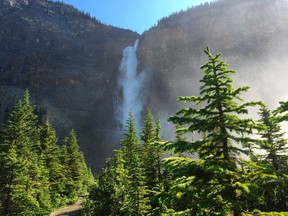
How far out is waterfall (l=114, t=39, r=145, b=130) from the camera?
369 feet

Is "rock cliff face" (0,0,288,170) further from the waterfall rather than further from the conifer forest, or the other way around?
the conifer forest

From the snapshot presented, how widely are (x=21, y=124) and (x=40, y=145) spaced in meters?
11.2

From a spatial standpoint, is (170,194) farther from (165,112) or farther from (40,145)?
(165,112)

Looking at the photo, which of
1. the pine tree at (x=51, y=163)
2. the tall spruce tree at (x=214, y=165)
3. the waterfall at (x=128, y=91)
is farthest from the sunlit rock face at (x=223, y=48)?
the tall spruce tree at (x=214, y=165)

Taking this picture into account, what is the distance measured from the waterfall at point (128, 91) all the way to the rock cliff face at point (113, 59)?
2.82 metres

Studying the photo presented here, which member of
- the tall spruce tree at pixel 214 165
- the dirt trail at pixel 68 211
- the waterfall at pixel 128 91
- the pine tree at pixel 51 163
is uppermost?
the waterfall at pixel 128 91

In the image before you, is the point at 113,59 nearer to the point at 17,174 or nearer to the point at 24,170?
the point at 24,170

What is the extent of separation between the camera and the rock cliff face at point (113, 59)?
110156 millimetres

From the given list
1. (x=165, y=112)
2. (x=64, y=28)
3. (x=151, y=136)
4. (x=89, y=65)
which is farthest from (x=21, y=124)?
(x=64, y=28)

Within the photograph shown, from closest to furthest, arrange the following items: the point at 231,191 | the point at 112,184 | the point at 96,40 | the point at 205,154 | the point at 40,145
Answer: the point at 231,191 < the point at 205,154 < the point at 112,184 < the point at 40,145 < the point at 96,40

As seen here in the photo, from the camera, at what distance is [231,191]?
7.94 meters

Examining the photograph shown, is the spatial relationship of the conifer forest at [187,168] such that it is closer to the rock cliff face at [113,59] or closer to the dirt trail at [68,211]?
the dirt trail at [68,211]

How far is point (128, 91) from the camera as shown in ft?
400

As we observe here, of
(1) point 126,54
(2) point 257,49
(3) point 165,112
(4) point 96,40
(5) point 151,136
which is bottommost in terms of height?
(5) point 151,136
